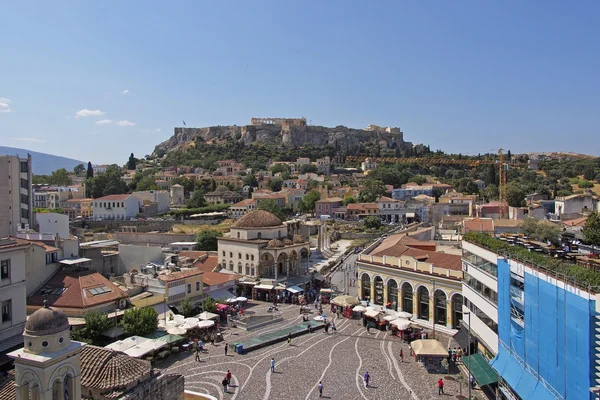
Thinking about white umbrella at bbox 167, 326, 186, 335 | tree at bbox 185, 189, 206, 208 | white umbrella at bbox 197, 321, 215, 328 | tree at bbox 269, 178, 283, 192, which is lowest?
white umbrella at bbox 197, 321, 215, 328

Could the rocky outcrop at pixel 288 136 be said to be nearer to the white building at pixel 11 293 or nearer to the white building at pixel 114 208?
the white building at pixel 114 208

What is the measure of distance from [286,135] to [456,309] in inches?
4638

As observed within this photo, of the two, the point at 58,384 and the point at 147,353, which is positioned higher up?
the point at 58,384

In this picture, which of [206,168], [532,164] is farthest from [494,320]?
[532,164]

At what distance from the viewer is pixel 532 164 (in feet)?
431

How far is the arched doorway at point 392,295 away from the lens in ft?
95.0

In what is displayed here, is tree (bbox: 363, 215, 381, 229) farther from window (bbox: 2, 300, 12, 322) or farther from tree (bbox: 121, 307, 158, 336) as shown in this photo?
window (bbox: 2, 300, 12, 322)

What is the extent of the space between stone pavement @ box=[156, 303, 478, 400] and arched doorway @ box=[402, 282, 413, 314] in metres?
3.23

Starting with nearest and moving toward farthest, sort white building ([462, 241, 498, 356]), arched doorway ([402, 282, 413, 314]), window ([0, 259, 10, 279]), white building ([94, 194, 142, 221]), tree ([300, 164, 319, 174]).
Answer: window ([0, 259, 10, 279]), white building ([462, 241, 498, 356]), arched doorway ([402, 282, 413, 314]), white building ([94, 194, 142, 221]), tree ([300, 164, 319, 174])

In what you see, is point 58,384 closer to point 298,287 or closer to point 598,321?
point 598,321

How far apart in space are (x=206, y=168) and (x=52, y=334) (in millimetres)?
107742

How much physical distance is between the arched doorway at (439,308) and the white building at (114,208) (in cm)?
5871

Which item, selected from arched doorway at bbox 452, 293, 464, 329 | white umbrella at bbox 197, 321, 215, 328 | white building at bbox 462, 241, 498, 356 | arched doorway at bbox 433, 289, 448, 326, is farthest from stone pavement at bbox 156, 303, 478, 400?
white building at bbox 462, 241, 498, 356

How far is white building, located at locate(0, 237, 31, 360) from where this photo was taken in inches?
703
